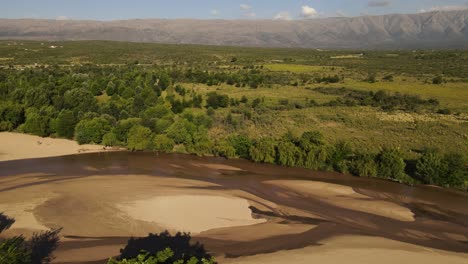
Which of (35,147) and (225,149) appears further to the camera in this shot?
(35,147)

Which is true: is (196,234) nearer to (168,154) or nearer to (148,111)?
(168,154)

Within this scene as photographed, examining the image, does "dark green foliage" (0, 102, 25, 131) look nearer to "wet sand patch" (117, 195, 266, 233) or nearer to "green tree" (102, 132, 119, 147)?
"green tree" (102, 132, 119, 147)

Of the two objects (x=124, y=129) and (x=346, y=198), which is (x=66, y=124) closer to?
(x=124, y=129)

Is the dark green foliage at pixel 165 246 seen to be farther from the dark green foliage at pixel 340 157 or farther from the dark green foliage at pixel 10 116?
the dark green foliage at pixel 10 116

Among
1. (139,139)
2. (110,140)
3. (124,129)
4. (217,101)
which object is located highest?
(217,101)

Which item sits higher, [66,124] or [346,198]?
[66,124]

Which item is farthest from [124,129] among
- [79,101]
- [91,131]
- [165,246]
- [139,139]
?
[165,246]
